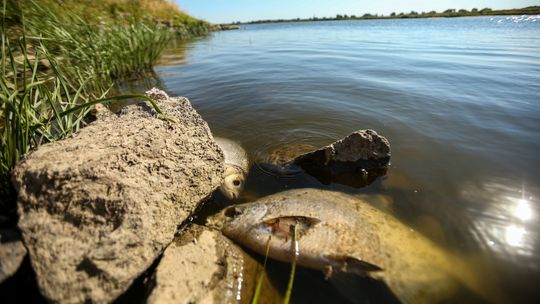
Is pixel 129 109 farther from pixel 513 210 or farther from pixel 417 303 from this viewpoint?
pixel 513 210

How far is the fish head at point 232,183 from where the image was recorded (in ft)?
9.83

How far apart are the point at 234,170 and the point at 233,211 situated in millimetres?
792

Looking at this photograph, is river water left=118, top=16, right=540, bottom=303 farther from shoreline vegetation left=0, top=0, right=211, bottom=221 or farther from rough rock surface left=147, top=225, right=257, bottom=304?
shoreline vegetation left=0, top=0, right=211, bottom=221

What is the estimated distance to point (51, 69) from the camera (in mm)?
6316

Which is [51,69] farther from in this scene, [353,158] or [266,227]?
[353,158]

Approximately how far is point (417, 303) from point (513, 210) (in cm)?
169

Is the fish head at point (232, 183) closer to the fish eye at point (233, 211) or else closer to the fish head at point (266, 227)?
the fish eye at point (233, 211)

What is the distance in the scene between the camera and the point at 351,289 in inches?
78.2

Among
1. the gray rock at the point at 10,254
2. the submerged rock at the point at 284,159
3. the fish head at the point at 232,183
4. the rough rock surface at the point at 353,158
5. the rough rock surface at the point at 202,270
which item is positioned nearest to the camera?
the gray rock at the point at 10,254

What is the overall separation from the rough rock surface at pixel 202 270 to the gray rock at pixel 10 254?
753 mm

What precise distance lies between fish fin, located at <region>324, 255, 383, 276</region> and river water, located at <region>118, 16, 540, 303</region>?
A: 0.30 m

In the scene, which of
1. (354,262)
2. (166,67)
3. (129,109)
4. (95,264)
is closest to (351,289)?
(354,262)

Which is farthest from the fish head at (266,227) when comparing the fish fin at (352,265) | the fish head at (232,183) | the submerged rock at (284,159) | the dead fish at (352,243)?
the submerged rock at (284,159)

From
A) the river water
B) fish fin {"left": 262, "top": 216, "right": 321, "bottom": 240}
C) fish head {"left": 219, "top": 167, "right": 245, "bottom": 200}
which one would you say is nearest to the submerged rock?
the river water
